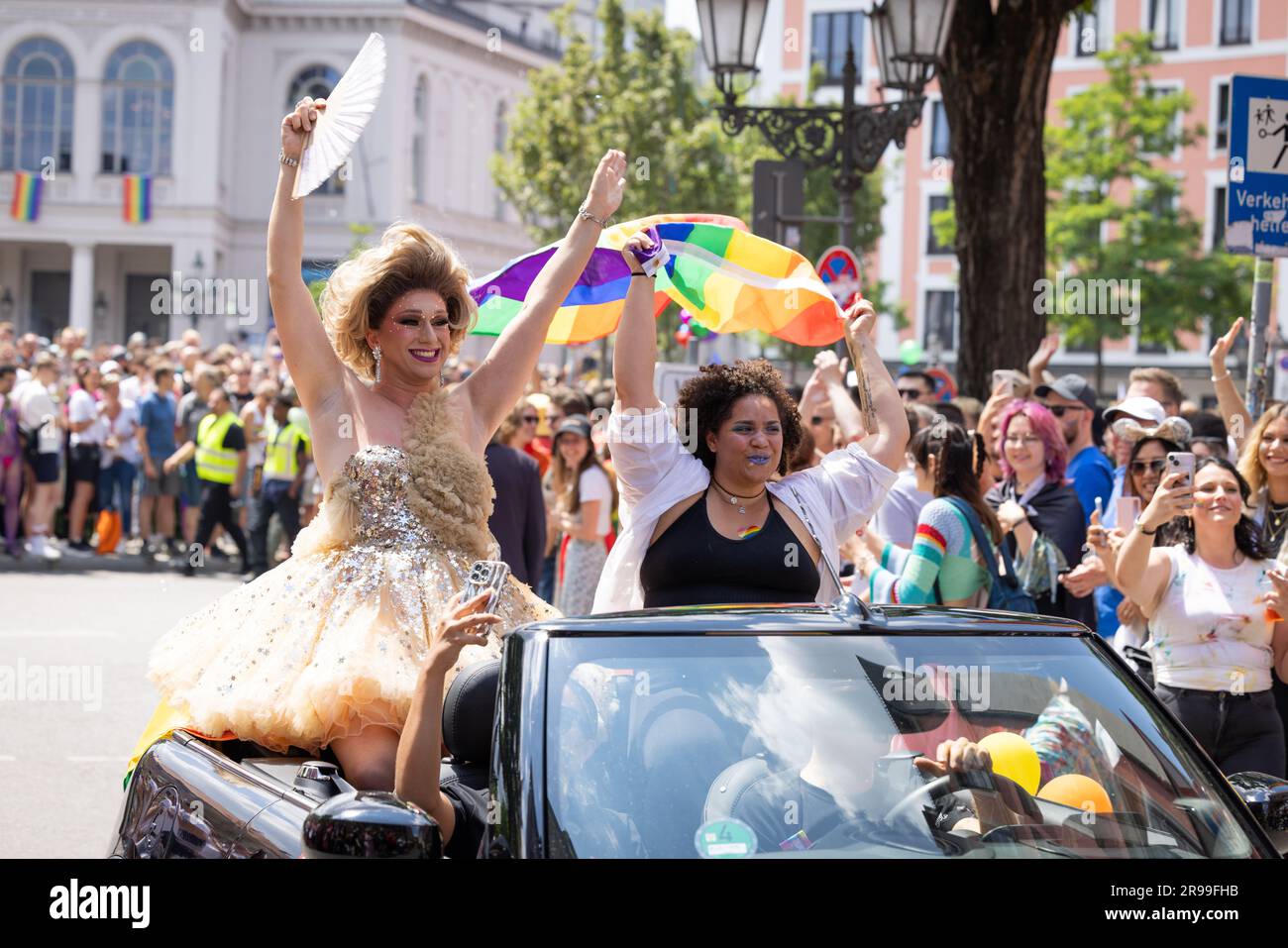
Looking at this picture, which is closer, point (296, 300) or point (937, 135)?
point (296, 300)

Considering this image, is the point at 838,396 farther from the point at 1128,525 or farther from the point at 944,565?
the point at 1128,525

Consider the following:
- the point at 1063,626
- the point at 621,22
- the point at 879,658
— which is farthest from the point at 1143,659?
the point at 621,22

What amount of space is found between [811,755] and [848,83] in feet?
34.0

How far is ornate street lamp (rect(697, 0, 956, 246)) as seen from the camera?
11211 mm

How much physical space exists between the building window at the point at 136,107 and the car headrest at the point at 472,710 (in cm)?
5666

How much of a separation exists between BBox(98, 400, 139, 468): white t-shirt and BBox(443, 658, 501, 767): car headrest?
14.8m

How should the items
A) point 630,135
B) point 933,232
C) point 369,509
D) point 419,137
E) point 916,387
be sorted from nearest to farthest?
point 369,509 < point 916,387 < point 630,135 < point 933,232 < point 419,137

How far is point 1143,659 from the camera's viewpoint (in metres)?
6.45

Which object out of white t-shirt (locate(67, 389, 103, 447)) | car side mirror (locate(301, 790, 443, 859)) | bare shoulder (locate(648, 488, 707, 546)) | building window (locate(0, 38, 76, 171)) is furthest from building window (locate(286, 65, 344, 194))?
car side mirror (locate(301, 790, 443, 859))

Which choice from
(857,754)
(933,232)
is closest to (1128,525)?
(857,754)

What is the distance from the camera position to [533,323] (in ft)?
16.5

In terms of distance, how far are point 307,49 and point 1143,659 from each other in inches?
2253

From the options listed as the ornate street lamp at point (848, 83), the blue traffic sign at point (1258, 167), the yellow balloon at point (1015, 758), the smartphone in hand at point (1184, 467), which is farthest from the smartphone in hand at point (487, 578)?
the ornate street lamp at point (848, 83)
